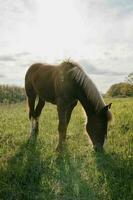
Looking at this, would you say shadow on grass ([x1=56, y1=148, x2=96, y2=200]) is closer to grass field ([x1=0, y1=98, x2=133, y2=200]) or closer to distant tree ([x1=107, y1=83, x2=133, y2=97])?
grass field ([x1=0, y1=98, x2=133, y2=200])

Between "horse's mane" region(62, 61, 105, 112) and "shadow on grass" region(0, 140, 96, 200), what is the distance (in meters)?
1.29

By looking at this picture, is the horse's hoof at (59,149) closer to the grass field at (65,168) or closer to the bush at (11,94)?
the grass field at (65,168)

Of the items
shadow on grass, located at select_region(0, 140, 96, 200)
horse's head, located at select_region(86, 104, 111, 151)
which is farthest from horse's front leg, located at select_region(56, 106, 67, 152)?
horse's head, located at select_region(86, 104, 111, 151)

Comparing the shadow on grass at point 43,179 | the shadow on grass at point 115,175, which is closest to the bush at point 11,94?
the shadow on grass at point 43,179

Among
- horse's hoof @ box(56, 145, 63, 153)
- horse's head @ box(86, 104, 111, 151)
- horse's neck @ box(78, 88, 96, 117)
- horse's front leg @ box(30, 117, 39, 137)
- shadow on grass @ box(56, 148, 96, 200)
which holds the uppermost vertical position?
Result: horse's neck @ box(78, 88, 96, 117)

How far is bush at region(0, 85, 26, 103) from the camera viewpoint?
2367 cm

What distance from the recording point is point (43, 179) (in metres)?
5.88

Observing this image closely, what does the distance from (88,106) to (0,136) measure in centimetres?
306

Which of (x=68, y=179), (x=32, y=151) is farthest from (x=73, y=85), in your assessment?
(x=68, y=179)

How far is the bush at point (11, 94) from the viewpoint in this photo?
77.7ft

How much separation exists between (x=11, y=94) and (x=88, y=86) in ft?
58.0

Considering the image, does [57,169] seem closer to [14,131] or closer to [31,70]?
[14,131]

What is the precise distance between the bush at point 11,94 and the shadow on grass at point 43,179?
638 inches

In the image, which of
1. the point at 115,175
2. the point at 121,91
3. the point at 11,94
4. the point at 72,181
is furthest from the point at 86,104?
the point at 121,91
